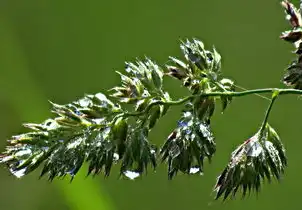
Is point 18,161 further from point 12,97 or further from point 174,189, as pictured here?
point 12,97

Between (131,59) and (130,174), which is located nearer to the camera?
(130,174)

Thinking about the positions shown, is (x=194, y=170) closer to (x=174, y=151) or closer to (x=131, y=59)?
(x=174, y=151)

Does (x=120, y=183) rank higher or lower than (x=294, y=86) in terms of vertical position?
higher

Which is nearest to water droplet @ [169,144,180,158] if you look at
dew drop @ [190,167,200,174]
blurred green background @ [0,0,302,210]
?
dew drop @ [190,167,200,174]

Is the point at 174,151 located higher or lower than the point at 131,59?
lower

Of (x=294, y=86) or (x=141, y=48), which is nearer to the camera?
(x=294, y=86)

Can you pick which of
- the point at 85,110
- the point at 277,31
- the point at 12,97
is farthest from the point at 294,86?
the point at 12,97

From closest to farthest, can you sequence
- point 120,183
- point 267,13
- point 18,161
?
point 18,161 < point 267,13 < point 120,183

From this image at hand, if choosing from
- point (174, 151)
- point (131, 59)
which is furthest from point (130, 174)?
point (131, 59)
